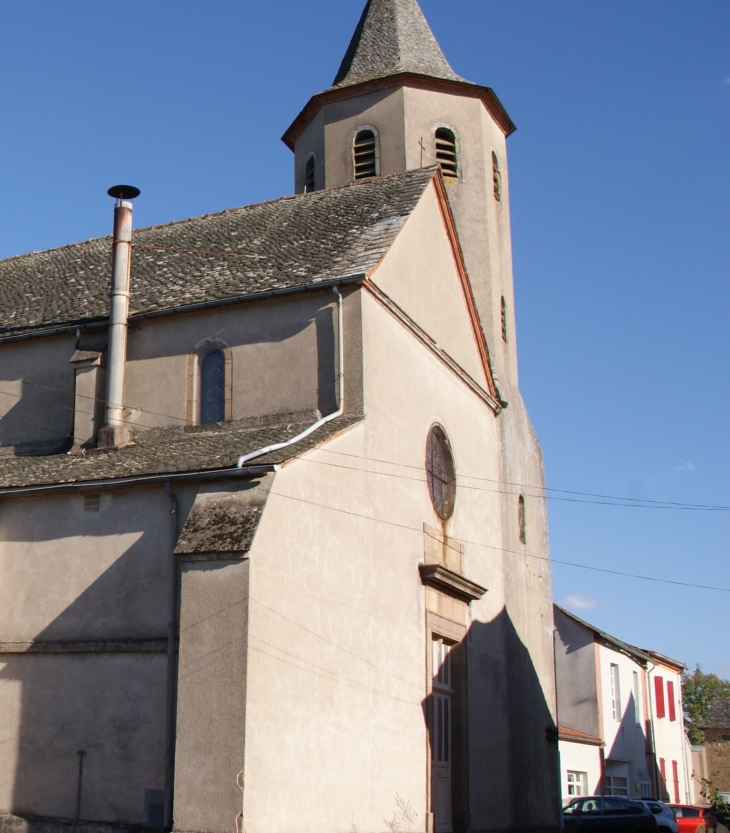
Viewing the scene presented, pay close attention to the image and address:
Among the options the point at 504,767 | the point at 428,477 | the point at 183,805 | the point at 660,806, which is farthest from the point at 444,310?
the point at 660,806

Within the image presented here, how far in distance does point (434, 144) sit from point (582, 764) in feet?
63.0

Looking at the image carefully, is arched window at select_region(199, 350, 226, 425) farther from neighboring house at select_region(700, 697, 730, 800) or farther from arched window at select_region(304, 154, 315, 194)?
neighboring house at select_region(700, 697, 730, 800)

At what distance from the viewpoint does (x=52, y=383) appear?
18.0 metres

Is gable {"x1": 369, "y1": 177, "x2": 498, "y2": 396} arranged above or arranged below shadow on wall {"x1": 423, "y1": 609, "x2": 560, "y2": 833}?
above

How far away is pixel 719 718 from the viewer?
56.5 m

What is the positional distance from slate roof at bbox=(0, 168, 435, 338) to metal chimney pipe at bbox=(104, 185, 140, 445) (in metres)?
0.42

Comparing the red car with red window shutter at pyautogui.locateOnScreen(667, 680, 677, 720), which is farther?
red window shutter at pyautogui.locateOnScreen(667, 680, 677, 720)

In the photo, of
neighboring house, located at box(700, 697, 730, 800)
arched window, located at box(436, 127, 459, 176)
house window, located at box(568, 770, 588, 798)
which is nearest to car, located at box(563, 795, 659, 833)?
house window, located at box(568, 770, 588, 798)

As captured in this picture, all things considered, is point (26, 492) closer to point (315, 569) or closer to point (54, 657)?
point (54, 657)

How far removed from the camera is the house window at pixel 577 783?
31516 mm

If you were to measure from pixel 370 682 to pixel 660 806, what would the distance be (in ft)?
44.3

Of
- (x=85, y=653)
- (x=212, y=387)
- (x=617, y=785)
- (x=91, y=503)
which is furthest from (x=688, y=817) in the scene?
(x=91, y=503)

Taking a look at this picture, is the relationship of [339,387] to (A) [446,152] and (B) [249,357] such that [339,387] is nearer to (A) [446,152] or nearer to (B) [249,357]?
(B) [249,357]

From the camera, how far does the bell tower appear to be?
913 inches
